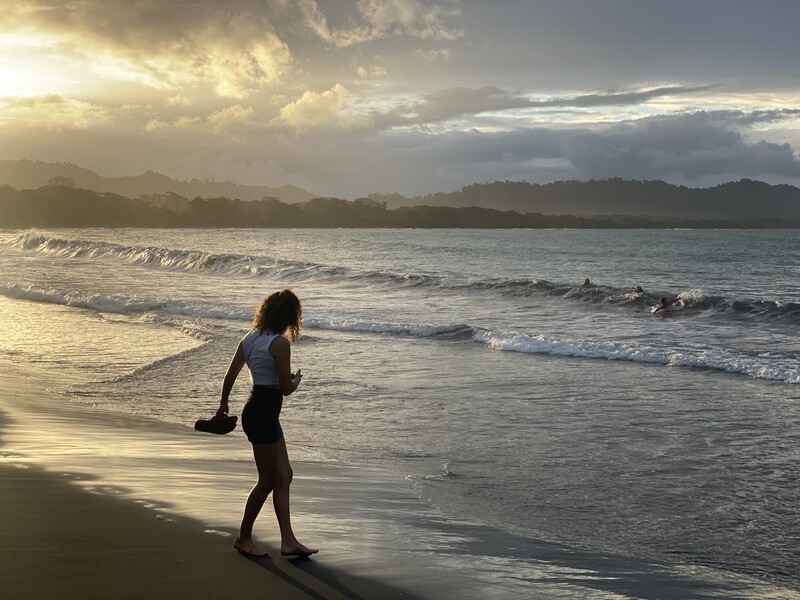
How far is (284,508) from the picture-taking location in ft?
18.4

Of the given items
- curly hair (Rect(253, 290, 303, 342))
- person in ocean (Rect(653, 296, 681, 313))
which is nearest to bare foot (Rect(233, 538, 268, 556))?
curly hair (Rect(253, 290, 303, 342))

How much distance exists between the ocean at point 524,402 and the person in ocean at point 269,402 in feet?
4.06

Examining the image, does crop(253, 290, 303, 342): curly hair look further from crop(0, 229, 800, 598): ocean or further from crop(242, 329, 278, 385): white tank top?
crop(0, 229, 800, 598): ocean

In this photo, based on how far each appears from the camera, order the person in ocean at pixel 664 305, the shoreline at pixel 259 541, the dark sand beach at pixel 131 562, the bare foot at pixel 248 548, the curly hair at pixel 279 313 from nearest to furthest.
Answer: the dark sand beach at pixel 131 562
the shoreline at pixel 259 541
the bare foot at pixel 248 548
the curly hair at pixel 279 313
the person in ocean at pixel 664 305

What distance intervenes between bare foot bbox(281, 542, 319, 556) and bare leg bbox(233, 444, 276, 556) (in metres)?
0.13

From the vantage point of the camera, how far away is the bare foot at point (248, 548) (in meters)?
5.44

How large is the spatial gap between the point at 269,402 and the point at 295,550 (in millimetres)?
979

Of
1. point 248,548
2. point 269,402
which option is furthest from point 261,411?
point 248,548

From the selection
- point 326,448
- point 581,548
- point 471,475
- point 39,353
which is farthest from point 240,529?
point 39,353

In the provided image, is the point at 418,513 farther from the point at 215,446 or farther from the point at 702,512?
the point at 215,446

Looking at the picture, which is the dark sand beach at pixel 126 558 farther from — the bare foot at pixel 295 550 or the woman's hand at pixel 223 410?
the woman's hand at pixel 223 410

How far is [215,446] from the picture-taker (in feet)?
30.4

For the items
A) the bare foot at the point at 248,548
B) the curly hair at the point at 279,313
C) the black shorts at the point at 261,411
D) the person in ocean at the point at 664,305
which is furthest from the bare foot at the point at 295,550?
the person in ocean at the point at 664,305

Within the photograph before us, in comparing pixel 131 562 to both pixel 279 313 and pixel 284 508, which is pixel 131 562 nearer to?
Result: pixel 284 508
